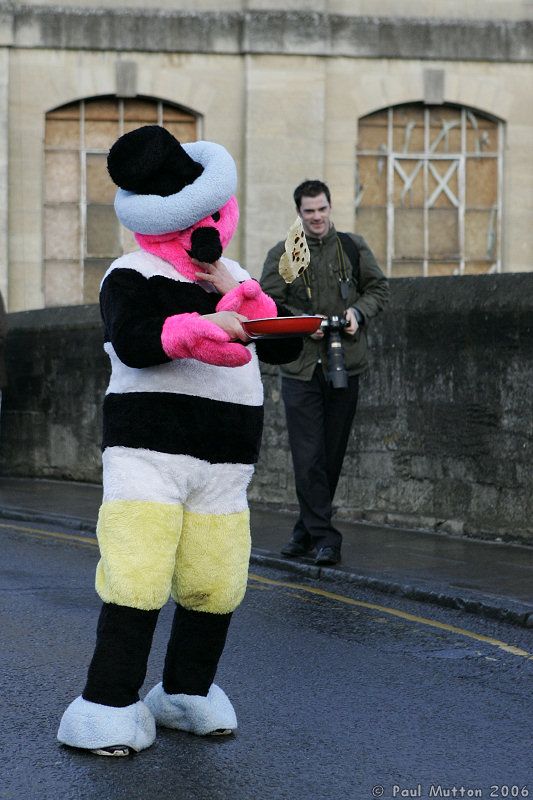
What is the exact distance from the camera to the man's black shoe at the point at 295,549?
28.9ft

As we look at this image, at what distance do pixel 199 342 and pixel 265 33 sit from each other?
15.9 m

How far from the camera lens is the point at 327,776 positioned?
4.51m

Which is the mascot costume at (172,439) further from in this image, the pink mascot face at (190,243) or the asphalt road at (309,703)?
the asphalt road at (309,703)

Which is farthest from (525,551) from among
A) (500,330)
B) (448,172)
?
(448,172)

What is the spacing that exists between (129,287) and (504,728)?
75.7 inches

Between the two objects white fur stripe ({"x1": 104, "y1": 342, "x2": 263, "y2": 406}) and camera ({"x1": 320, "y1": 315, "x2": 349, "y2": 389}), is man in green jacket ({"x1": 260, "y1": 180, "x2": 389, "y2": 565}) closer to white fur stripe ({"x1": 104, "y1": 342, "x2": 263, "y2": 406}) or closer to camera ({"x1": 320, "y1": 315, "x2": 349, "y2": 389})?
camera ({"x1": 320, "y1": 315, "x2": 349, "y2": 389})

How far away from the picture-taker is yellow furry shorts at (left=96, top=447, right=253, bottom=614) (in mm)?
4605

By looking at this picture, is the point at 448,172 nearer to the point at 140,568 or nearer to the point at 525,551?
the point at 525,551

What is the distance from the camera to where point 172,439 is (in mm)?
4691

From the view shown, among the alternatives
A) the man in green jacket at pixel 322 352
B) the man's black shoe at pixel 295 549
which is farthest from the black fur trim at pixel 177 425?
the man's black shoe at pixel 295 549

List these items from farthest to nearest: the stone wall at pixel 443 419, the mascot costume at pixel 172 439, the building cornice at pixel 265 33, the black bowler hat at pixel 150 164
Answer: the building cornice at pixel 265 33
the stone wall at pixel 443 419
the black bowler hat at pixel 150 164
the mascot costume at pixel 172 439

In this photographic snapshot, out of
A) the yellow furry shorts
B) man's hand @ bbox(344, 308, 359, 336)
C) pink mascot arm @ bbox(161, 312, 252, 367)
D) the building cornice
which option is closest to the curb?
man's hand @ bbox(344, 308, 359, 336)

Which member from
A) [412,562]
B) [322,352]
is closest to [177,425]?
[322,352]

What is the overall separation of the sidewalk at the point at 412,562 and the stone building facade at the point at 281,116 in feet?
29.2
